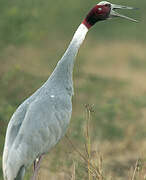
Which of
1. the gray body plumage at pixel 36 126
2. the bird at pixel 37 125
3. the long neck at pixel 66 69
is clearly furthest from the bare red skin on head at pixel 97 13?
the gray body plumage at pixel 36 126

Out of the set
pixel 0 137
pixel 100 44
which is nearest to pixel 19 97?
pixel 0 137

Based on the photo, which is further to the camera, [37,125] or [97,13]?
[97,13]

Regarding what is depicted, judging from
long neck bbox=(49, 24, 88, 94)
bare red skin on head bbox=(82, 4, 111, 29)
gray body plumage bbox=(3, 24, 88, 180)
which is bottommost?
gray body plumage bbox=(3, 24, 88, 180)

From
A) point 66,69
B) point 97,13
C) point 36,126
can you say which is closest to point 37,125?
point 36,126

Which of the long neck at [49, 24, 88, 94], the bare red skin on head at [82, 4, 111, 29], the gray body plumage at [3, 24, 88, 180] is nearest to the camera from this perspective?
the gray body plumage at [3, 24, 88, 180]

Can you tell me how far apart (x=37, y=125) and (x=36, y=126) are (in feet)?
0.04

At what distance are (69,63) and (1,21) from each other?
13.0 ft

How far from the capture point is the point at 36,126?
4.47 metres

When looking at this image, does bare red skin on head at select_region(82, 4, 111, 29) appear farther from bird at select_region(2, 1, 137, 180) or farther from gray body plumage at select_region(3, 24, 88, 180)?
gray body plumage at select_region(3, 24, 88, 180)

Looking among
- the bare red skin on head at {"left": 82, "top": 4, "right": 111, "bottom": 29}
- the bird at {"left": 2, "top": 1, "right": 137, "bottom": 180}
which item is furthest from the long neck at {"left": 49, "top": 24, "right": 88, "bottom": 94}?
the bare red skin on head at {"left": 82, "top": 4, "right": 111, "bottom": 29}

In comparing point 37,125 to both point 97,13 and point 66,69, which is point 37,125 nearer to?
point 66,69

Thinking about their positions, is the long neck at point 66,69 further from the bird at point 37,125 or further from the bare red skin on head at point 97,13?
the bare red skin on head at point 97,13

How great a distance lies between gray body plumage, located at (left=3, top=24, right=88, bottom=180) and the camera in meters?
4.37

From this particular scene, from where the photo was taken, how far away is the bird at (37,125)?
4375mm
